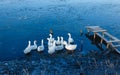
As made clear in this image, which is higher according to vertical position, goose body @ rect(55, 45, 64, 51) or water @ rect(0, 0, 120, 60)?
water @ rect(0, 0, 120, 60)

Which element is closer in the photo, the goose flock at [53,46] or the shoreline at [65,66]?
the shoreline at [65,66]

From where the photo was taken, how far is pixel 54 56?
16094 mm

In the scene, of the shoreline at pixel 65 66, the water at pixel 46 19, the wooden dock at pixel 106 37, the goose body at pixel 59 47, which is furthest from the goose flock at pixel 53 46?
the wooden dock at pixel 106 37

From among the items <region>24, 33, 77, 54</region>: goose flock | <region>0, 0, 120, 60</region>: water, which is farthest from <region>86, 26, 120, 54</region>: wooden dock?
<region>24, 33, 77, 54</region>: goose flock

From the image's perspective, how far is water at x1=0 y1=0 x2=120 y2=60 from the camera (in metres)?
18.9

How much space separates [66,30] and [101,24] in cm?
367

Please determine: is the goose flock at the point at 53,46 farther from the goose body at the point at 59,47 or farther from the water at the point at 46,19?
the water at the point at 46,19

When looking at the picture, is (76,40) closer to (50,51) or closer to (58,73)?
(50,51)

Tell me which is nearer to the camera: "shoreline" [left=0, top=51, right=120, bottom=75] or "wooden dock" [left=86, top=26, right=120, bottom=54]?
"shoreline" [left=0, top=51, right=120, bottom=75]

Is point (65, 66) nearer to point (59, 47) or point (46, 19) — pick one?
point (59, 47)

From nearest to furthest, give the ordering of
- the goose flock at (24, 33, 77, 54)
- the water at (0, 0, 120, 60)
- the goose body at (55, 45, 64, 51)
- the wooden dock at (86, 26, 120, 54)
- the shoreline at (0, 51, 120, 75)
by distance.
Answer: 1. the shoreline at (0, 51, 120, 75)
2. the goose flock at (24, 33, 77, 54)
3. the goose body at (55, 45, 64, 51)
4. the wooden dock at (86, 26, 120, 54)
5. the water at (0, 0, 120, 60)

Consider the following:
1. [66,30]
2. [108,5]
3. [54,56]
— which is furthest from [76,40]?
[108,5]

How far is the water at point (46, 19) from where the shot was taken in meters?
18.9

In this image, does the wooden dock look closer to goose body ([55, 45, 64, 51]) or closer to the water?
the water
